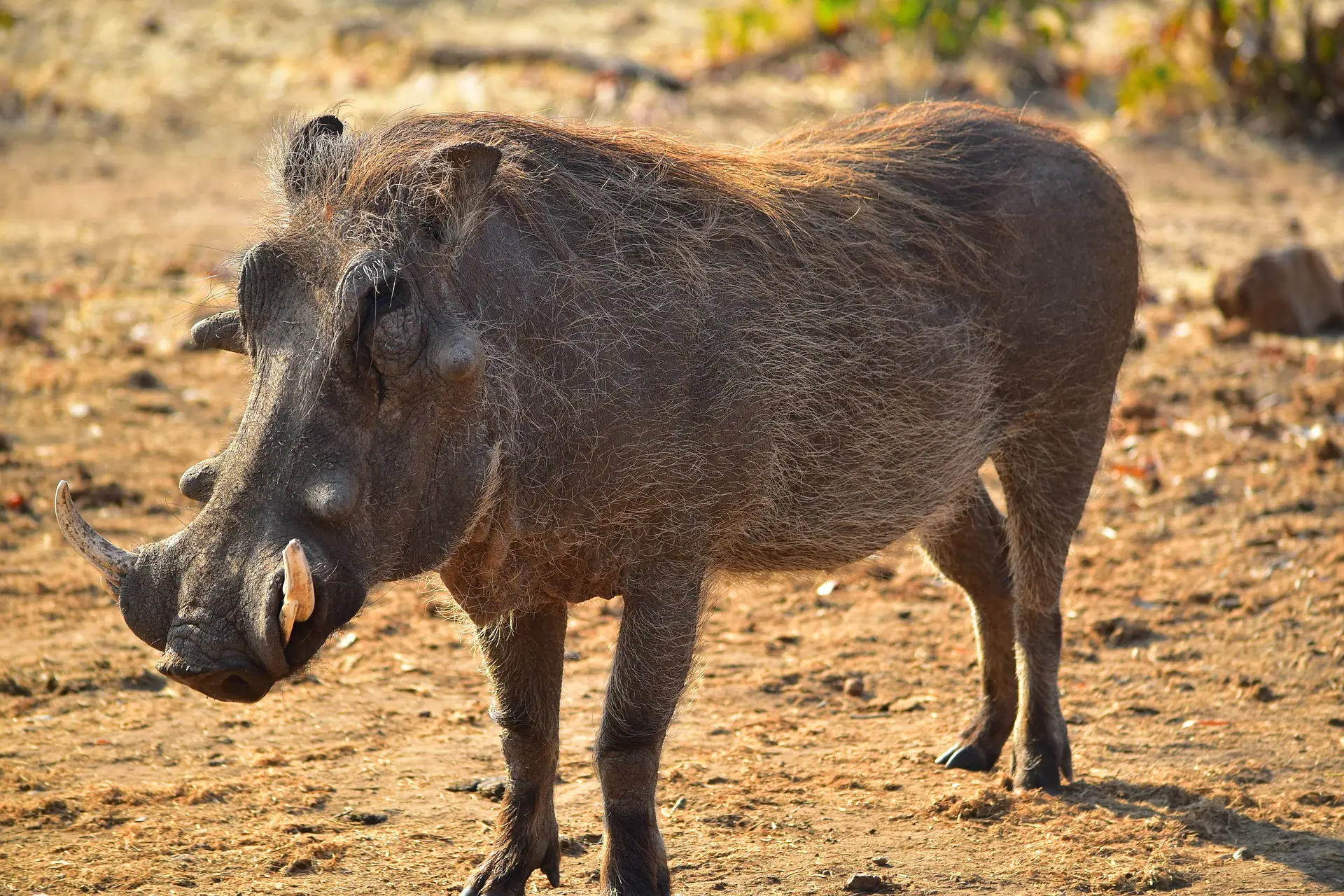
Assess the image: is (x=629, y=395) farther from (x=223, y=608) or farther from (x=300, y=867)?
(x=300, y=867)

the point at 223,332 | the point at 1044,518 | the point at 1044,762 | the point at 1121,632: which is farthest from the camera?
the point at 1121,632

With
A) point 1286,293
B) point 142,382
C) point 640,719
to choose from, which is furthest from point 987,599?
point 142,382

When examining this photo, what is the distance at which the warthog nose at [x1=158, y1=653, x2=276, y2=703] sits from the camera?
262 centimetres

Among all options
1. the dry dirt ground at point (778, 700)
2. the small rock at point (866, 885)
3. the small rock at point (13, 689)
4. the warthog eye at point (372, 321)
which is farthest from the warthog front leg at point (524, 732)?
the small rock at point (13, 689)

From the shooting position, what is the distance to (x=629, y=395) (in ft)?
10.3

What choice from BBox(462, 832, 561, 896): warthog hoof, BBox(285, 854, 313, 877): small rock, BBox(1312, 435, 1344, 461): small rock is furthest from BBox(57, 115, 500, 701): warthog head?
BBox(1312, 435, 1344, 461): small rock

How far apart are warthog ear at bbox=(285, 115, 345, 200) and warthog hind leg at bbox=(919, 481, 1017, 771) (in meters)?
2.06

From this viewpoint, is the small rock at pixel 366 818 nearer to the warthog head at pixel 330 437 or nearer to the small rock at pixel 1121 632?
the warthog head at pixel 330 437

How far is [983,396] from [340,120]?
1.78 metres

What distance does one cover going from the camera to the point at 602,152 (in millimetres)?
3396

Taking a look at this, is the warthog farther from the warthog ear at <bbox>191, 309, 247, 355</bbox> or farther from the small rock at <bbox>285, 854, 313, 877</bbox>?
the small rock at <bbox>285, 854, 313, 877</bbox>

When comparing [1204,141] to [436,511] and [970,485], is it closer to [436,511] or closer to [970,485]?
[970,485]

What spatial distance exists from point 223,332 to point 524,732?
1149 millimetres

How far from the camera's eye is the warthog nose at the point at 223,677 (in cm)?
262
